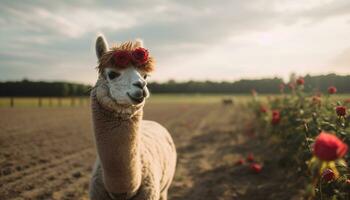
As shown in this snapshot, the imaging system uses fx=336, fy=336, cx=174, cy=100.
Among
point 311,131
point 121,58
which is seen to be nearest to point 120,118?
point 121,58

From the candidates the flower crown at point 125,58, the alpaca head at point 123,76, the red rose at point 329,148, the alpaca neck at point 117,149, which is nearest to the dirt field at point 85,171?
the alpaca neck at point 117,149

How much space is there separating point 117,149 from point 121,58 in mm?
929

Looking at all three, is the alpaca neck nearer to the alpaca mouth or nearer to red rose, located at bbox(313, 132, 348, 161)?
the alpaca mouth

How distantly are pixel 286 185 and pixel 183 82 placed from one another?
7669 centimetres

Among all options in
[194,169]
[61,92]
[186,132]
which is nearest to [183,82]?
[61,92]

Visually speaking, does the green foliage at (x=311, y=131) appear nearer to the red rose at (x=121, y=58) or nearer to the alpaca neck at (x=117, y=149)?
the alpaca neck at (x=117, y=149)

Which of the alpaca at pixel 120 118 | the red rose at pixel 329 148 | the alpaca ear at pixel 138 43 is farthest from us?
the alpaca ear at pixel 138 43

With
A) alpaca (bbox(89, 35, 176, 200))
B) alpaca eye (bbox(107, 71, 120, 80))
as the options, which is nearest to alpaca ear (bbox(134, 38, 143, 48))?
alpaca (bbox(89, 35, 176, 200))

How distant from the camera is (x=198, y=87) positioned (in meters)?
81.1

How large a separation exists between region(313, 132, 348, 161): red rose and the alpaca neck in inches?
85.6

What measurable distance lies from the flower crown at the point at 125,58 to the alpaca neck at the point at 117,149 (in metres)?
0.48

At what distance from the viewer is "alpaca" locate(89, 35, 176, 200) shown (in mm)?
3395

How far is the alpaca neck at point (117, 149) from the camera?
11.2 feet

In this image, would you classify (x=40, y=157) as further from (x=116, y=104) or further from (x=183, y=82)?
(x=183, y=82)
